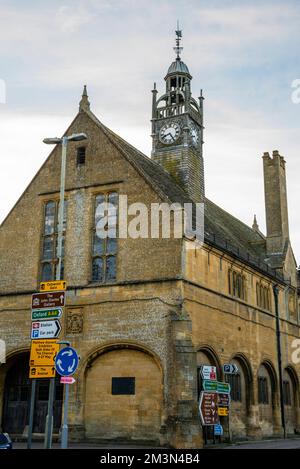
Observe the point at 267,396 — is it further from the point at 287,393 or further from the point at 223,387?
the point at 223,387

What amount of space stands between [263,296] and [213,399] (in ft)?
38.4

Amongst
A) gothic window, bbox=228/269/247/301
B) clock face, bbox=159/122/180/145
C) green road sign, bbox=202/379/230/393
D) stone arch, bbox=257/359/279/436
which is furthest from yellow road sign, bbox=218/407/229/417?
clock face, bbox=159/122/180/145

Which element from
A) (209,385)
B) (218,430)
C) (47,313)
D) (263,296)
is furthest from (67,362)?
(263,296)

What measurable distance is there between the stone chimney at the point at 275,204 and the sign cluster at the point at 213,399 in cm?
1554

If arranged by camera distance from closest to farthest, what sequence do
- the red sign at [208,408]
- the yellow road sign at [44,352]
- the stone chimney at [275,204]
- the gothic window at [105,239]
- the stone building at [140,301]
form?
1. the yellow road sign at [44,352]
2. the red sign at [208,408]
3. the stone building at [140,301]
4. the gothic window at [105,239]
5. the stone chimney at [275,204]

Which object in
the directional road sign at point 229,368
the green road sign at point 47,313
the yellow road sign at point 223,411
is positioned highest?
the green road sign at point 47,313

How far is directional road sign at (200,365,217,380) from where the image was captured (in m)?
27.6

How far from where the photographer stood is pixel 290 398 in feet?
130

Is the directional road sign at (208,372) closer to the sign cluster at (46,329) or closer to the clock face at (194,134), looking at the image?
the sign cluster at (46,329)

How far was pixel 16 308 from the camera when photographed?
3055 centimetres

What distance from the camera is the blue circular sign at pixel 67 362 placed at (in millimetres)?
16980

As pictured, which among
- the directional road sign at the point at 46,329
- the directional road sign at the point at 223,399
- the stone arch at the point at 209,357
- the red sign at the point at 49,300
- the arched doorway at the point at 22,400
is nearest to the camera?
the directional road sign at the point at 46,329

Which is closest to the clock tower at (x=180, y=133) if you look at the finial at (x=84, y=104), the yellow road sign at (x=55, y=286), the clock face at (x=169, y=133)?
the clock face at (x=169, y=133)
